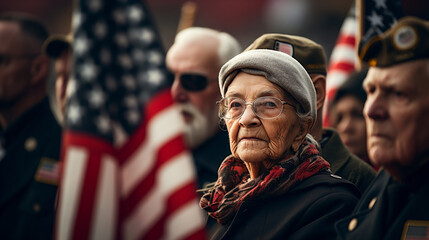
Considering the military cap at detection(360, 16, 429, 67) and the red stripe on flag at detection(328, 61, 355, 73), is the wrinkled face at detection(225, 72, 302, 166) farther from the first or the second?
the red stripe on flag at detection(328, 61, 355, 73)

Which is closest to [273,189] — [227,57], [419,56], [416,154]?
[416,154]

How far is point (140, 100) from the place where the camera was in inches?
137

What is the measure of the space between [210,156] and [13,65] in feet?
6.28

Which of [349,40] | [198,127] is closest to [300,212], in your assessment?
[198,127]

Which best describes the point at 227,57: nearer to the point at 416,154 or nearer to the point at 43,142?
the point at 43,142

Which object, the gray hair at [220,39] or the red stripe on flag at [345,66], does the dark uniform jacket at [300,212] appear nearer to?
the gray hair at [220,39]

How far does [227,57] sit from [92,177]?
2362 mm

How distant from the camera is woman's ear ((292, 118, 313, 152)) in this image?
10.6 ft

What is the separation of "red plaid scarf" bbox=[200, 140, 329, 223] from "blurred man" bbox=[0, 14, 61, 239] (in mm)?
1894

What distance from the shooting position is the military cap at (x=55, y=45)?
18.1ft

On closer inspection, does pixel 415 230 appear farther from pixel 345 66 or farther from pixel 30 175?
pixel 345 66

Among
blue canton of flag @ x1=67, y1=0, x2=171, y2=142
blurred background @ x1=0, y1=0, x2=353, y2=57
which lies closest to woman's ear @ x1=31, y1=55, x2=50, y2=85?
blue canton of flag @ x1=67, y1=0, x2=171, y2=142

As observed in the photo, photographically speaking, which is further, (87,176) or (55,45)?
(55,45)

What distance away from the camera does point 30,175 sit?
490 cm
